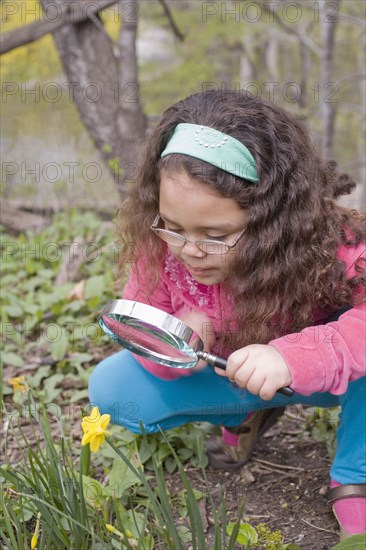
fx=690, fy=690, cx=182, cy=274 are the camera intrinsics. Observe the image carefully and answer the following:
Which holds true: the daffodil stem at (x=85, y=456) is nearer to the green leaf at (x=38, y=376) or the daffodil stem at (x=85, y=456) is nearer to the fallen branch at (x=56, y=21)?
the green leaf at (x=38, y=376)

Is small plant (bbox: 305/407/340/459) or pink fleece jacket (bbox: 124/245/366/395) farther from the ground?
pink fleece jacket (bbox: 124/245/366/395)

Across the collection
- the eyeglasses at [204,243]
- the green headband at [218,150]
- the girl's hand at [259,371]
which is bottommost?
the girl's hand at [259,371]

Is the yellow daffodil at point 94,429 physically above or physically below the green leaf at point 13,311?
above

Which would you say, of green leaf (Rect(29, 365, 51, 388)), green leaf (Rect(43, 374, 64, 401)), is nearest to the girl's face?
green leaf (Rect(43, 374, 64, 401))

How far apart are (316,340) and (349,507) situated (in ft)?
1.52

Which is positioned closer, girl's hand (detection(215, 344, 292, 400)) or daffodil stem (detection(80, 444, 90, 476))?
girl's hand (detection(215, 344, 292, 400))

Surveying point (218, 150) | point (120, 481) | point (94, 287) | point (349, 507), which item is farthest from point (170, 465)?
point (94, 287)

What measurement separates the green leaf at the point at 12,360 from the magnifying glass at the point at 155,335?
984 millimetres

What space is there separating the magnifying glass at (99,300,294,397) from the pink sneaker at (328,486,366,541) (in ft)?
1.44

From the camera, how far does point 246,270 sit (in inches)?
67.5

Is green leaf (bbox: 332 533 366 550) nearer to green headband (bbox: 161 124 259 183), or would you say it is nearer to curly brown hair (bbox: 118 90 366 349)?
curly brown hair (bbox: 118 90 366 349)

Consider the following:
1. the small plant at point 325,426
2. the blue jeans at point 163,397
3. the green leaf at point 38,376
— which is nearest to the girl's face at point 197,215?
the blue jeans at point 163,397

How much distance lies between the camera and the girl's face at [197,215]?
1.59 metres

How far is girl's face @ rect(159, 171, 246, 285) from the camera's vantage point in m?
1.59
